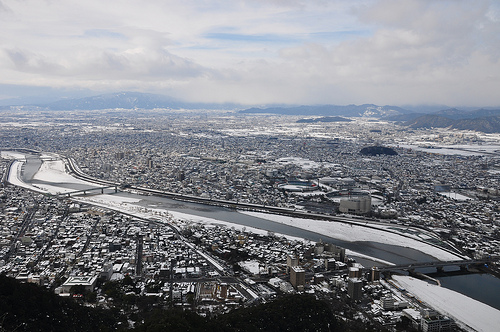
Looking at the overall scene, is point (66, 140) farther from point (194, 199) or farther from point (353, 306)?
point (353, 306)

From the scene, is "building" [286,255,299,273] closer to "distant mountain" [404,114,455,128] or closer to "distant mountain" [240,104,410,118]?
"distant mountain" [404,114,455,128]

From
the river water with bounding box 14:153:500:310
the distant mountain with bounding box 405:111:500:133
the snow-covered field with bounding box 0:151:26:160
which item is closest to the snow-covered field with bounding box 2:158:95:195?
the snow-covered field with bounding box 0:151:26:160

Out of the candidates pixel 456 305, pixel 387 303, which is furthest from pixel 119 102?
pixel 456 305

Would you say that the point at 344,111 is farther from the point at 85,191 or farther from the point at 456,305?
the point at 456,305

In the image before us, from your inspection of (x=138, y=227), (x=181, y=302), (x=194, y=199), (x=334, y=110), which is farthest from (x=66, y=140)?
(x=334, y=110)

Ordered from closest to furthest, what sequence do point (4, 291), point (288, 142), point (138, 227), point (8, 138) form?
point (4, 291), point (138, 227), point (8, 138), point (288, 142)

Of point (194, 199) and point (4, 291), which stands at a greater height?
point (4, 291)

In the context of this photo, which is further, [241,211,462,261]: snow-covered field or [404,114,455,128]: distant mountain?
[404,114,455,128]: distant mountain
